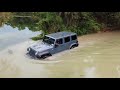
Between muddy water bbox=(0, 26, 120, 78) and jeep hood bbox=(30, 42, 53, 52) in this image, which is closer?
muddy water bbox=(0, 26, 120, 78)

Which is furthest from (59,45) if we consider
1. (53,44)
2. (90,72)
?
(90,72)

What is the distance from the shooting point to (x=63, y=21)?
6.89 meters

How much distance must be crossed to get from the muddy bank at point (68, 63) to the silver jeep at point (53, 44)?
0.09 m

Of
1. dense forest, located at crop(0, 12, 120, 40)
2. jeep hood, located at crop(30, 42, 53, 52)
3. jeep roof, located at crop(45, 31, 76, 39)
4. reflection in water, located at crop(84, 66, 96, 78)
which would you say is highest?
dense forest, located at crop(0, 12, 120, 40)

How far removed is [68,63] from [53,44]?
0.45 meters

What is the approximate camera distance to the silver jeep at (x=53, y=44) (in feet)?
22.2

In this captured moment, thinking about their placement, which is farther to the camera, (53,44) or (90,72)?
(53,44)

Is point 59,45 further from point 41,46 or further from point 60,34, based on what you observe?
point 41,46

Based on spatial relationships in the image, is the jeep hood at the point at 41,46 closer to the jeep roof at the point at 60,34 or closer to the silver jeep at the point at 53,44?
the silver jeep at the point at 53,44

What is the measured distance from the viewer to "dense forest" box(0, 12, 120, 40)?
6727 millimetres

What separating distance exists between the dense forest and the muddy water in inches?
12.4

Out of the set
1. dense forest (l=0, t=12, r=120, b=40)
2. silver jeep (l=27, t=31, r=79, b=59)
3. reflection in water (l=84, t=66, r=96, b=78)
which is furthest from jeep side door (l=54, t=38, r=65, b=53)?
reflection in water (l=84, t=66, r=96, b=78)

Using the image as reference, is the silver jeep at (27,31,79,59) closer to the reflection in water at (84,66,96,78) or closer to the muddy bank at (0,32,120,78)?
the muddy bank at (0,32,120,78)
